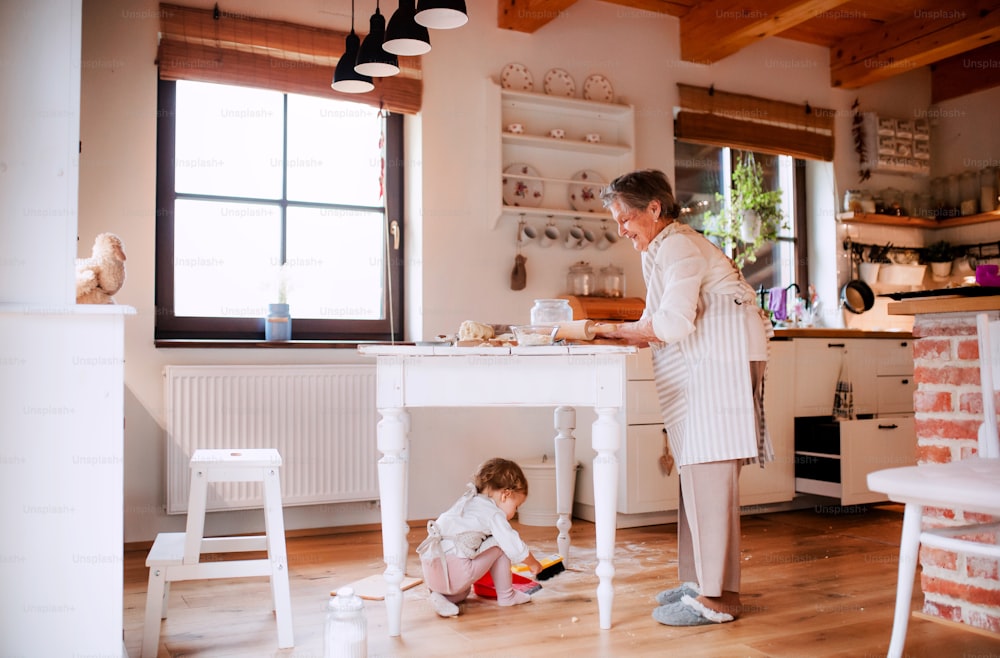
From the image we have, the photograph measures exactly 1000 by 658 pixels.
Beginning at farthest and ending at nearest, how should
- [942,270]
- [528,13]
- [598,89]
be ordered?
1. [942,270]
2. [598,89]
3. [528,13]

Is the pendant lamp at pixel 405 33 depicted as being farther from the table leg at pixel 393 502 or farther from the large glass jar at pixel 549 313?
the table leg at pixel 393 502

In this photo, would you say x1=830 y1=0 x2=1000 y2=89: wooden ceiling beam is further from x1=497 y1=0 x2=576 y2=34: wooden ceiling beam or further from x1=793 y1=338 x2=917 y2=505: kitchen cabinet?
x1=497 y1=0 x2=576 y2=34: wooden ceiling beam

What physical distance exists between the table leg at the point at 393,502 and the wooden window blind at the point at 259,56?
2.03 m

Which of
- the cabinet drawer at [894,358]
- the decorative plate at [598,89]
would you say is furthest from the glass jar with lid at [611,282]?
the cabinet drawer at [894,358]

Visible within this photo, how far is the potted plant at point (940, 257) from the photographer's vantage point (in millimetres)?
5539

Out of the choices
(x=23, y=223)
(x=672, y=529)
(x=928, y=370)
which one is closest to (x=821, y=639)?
(x=928, y=370)

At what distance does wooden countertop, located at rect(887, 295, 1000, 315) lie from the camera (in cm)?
231

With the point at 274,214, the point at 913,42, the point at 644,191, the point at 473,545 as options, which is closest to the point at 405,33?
the point at 644,191

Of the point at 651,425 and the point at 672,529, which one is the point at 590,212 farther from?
the point at 672,529

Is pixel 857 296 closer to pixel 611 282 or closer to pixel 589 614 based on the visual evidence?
pixel 611 282

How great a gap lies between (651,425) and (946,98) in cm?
345

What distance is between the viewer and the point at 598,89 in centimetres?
454

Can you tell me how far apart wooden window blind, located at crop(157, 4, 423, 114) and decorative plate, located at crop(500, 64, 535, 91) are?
0.48 meters

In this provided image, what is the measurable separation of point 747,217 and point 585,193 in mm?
1031
